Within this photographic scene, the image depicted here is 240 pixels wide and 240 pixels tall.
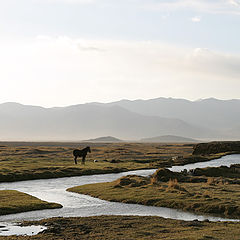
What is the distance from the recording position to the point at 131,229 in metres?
23.0

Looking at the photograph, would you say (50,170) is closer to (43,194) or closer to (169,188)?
A: (43,194)

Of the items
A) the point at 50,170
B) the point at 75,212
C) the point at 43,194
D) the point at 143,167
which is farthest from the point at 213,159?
the point at 75,212

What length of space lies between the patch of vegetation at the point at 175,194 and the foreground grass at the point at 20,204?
5952 mm

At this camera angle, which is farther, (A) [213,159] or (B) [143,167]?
(A) [213,159]

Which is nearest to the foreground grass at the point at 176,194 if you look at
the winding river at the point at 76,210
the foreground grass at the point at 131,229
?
the winding river at the point at 76,210

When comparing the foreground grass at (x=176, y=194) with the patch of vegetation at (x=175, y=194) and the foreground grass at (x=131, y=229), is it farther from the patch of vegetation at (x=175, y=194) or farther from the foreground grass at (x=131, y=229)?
the foreground grass at (x=131, y=229)

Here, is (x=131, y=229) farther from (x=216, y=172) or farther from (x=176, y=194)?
(x=216, y=172)

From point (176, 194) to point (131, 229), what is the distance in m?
12.7

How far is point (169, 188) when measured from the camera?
37.8m

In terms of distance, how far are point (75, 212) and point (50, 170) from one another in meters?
28.4

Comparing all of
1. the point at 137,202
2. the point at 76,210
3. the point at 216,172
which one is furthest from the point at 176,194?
the point at 216,172

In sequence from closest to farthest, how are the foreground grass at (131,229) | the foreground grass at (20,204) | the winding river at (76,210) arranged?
the foreground grass at (131,229)
the winding river at (76,210)
the foreground grass at (20,204)

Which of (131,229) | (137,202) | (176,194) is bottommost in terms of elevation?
(137,202)

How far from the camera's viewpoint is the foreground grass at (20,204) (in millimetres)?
29745
